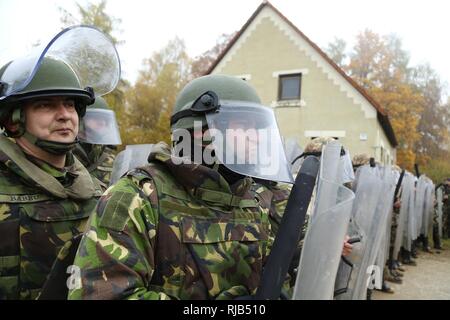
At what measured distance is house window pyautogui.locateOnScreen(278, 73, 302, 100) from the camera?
1467 centimetres

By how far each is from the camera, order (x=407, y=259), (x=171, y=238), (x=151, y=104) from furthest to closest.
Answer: (x=151, y=104)
(x=407, y=259)
(x=171, y=238)

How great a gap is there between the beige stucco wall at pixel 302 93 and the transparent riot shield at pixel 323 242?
12870mm

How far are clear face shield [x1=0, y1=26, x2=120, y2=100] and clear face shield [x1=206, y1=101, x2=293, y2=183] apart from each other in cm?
86

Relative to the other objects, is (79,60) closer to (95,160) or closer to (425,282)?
(95,160)

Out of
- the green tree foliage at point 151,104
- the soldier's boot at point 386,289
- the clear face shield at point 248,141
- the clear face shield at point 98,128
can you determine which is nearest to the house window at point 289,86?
the green tree foliage at point 151,104

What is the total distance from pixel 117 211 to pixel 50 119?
2.56 feet

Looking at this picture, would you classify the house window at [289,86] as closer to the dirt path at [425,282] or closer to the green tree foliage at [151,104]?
the green tree foliage at [151,104]

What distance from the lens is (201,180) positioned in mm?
1562

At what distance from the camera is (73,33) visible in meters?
2.06

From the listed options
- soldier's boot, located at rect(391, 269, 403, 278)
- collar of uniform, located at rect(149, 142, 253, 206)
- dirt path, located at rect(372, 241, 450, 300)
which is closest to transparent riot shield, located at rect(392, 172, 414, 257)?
soldier's boot, located at rect(391, 269, 403, 278)

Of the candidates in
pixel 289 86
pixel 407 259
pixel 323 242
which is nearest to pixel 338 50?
pixel 289 86

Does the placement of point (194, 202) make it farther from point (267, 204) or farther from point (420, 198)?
point (420, 198)

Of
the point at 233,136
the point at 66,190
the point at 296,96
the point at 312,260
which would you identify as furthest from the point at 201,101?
the point at 296,96

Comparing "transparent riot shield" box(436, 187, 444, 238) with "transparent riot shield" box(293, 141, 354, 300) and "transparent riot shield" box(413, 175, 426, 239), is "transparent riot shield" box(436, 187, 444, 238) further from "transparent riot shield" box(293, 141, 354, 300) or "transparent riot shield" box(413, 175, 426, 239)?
"transparent riot shield" box(293, 141, 354, 300)
